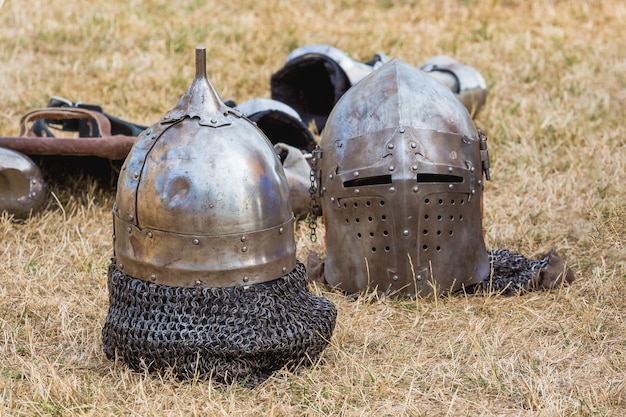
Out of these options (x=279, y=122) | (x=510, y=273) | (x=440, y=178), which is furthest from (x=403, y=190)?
(x=279, y=122)

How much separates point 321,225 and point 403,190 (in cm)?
151

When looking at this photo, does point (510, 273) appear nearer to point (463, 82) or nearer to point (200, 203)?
point (200, 203)

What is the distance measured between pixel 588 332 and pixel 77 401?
235 cm

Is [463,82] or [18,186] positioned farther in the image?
[463,82]

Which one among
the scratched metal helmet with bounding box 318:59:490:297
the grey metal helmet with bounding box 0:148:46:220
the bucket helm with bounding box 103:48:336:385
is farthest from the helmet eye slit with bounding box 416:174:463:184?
the grey metal helmet with bounding box 0:148:46:220

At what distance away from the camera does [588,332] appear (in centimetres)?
439

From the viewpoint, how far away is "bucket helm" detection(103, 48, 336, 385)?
3.70 meters

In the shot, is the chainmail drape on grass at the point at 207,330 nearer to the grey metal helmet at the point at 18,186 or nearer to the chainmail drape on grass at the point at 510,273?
the chainmail drape on grass at the point at 510,273

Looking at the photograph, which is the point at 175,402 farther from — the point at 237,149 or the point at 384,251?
the point at 384,251

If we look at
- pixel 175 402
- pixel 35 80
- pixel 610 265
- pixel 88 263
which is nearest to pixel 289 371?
pixel 175 402

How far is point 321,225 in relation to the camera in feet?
20.4

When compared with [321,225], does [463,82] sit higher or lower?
higher

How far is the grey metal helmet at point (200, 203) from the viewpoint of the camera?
12.1ft

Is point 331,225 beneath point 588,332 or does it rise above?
above
